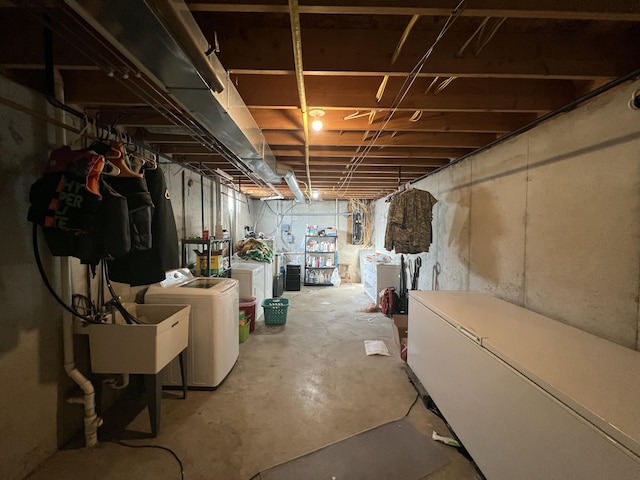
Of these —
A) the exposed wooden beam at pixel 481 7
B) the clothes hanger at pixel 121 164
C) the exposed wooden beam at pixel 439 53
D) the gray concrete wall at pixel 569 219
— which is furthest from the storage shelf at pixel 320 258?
the exposed wooden beam at pixel 481 7

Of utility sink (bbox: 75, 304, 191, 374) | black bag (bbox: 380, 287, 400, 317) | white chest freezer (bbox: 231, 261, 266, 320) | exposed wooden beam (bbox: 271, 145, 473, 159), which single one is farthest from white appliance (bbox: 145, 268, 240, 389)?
black bag (bbox: 380, 287, 400, 317)

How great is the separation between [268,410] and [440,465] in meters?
1.25

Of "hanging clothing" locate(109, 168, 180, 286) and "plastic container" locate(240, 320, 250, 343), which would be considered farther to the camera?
"plastic container" locate(240, 320, 250, 343)

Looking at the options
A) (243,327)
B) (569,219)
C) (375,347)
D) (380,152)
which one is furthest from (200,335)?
(569,219)

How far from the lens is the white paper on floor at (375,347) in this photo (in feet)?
10.1

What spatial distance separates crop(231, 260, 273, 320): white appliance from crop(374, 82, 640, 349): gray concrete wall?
2.86 meters

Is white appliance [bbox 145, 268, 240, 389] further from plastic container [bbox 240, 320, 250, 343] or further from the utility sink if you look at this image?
plastic container [bbox 240, 320, 250, 343]

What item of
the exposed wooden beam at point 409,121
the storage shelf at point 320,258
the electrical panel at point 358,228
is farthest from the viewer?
the electrical panel at point 358,228

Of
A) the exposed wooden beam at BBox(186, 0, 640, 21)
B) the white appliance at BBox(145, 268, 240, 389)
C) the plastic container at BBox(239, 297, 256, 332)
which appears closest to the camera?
the exposed wooden beam at BBox(186, 0, 640, 21)

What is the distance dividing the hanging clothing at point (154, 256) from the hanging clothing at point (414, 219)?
2.35 meters

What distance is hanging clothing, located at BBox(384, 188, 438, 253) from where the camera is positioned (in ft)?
10.1

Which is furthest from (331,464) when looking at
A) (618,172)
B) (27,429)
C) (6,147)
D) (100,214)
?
(6,147)

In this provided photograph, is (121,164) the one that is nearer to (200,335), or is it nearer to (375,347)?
(200,335)

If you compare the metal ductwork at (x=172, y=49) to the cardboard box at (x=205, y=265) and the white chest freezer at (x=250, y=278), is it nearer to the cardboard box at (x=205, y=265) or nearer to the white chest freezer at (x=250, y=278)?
the cardboard box at (x=205, y=265)
